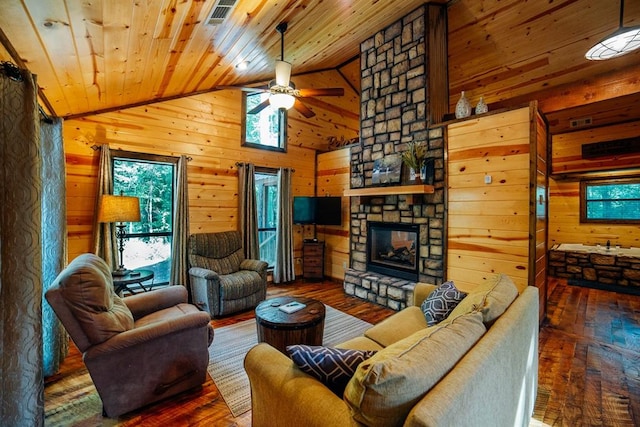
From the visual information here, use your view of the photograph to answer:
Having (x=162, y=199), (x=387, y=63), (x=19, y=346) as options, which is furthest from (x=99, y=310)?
(x=387, y=63)

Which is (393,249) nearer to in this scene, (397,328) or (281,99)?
(397,328)

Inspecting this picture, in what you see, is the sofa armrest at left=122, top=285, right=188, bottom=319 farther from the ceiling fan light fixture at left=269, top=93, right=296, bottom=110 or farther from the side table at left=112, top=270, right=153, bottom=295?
the ceiling fan light fixture at left=269, top=93, right=296, bottom=110

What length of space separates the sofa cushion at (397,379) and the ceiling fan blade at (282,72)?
2.73m

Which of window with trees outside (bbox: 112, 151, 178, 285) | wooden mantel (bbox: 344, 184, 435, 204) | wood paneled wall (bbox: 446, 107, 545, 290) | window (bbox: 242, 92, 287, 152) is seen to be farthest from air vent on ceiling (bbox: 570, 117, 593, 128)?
window with trees outside (bbox: 112, 151, 178, 285)

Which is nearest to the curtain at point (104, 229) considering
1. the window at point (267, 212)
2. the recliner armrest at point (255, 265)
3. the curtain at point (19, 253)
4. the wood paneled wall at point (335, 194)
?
the recliner armrest at point (255, 265)

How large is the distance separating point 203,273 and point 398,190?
282 cm

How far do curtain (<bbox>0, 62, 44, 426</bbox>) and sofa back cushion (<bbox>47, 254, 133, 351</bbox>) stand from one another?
14 cm

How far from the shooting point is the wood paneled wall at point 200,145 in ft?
11.6

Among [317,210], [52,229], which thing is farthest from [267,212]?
[52,229]

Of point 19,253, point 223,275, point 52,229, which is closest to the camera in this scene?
point 19,253

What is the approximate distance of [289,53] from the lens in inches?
162

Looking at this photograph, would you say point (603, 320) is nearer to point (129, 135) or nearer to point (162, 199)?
point (162, 199)

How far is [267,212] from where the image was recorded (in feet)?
17.8

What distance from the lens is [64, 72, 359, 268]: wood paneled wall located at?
11.6 ft
